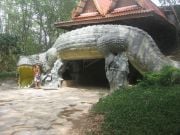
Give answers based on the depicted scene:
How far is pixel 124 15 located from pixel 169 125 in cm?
848

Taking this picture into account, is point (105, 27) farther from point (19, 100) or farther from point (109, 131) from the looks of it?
point (109, 131)

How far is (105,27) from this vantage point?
471 inches

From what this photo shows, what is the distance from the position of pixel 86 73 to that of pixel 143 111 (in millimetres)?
8939

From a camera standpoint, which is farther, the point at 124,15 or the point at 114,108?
the point at 124,15

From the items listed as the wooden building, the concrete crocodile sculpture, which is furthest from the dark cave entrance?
the concrete crocodile sculpture

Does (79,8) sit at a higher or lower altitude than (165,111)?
higher

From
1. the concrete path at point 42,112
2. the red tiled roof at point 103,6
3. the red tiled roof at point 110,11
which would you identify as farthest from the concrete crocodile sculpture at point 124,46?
the red tiled roof at point 103,6

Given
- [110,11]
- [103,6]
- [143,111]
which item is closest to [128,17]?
[110,11]

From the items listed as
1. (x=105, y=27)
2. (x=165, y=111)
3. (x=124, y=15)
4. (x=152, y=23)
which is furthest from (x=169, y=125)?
(x=152, y=23)

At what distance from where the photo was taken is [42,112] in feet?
26.8

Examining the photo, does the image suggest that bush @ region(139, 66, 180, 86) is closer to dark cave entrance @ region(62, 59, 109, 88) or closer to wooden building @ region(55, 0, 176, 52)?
wooden building @ region(55, 0, 176, 52)

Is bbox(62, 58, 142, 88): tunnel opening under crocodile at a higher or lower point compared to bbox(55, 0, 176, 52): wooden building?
lower

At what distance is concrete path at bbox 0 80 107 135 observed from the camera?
21.8 ft

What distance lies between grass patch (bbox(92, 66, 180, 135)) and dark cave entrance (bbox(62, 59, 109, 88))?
634 cm
